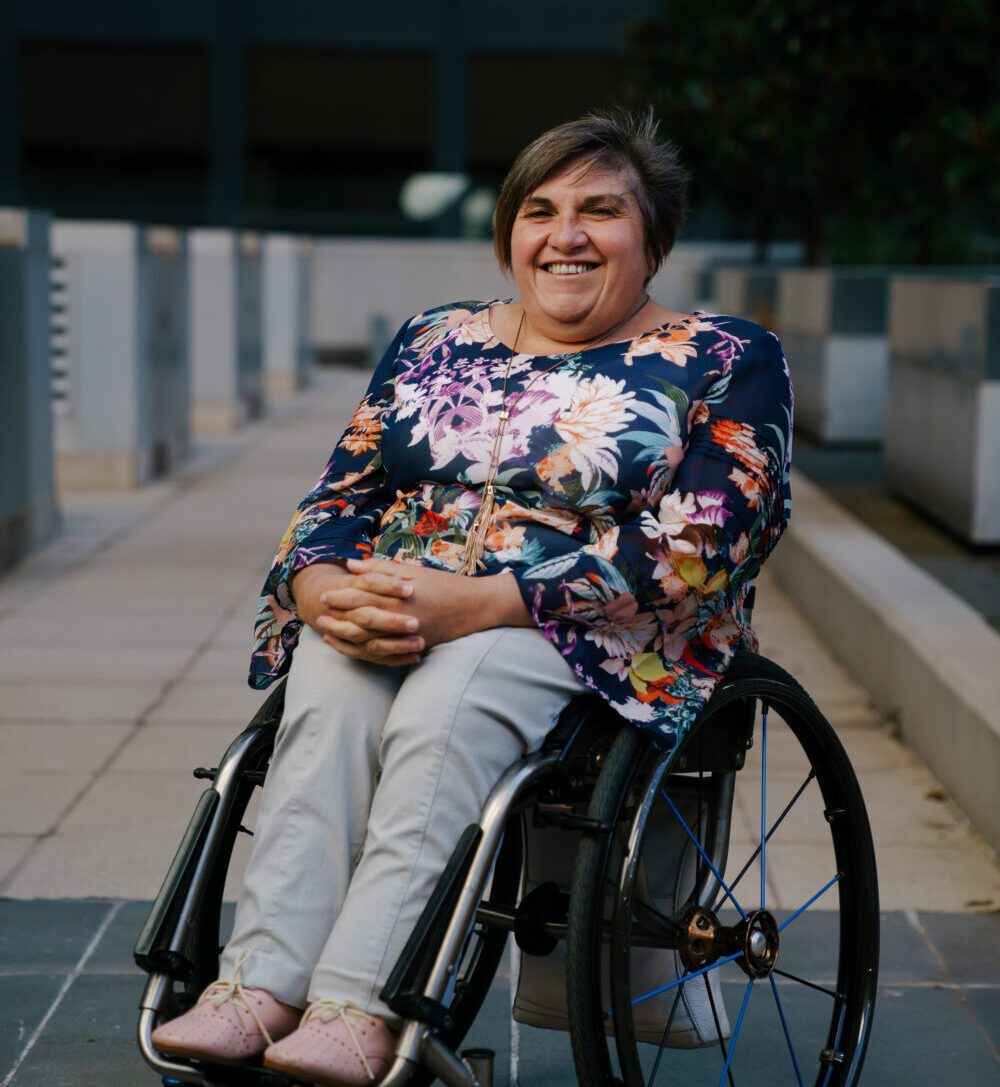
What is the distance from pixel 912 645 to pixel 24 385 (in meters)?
4.55

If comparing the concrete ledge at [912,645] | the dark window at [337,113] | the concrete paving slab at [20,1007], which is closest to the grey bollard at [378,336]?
the dark window at [337,113]

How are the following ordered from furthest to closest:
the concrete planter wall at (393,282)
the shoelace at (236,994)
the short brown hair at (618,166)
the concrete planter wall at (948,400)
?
the concrete planter wall at (393,282) → the concrete planter wall at (948,400) → the short brown hair at (618,166) → the shoelace at (236,994)

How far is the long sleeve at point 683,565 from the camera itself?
8.37ft

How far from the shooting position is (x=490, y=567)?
2668 millimetres

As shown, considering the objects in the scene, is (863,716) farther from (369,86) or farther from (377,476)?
(369,86)

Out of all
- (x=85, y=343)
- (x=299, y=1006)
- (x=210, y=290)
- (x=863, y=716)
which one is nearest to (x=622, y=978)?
(x=299, y=1006)

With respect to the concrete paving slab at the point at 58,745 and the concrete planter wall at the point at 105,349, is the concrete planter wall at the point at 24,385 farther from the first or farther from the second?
the concrete paving slab at the point at 58,745

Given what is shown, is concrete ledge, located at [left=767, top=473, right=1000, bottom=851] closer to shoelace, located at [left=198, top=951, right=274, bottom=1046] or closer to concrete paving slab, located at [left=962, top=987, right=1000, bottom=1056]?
concrete paving slab, located at [left=962, top=987, right=1000, bottom=1056]

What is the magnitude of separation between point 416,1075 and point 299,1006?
176mm

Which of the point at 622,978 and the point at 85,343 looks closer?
the point at 622,978

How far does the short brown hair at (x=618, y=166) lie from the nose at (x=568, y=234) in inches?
2.7

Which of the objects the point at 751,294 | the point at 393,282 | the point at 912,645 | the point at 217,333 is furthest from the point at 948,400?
the point at 393,282

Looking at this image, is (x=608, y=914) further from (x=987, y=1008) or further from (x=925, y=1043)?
(x=987, y=1008)

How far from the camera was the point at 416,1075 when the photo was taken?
2.37 metres
